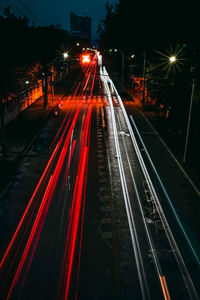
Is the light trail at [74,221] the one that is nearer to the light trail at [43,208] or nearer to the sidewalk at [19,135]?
the light trail at [43,208]

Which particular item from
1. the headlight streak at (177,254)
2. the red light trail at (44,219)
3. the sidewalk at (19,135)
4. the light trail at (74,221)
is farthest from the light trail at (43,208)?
the headlight streak at (177,254)

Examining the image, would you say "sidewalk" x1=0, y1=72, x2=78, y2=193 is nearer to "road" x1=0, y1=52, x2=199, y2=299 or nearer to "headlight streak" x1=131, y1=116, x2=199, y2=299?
"road" x1=0, y1=52, x2=199, y2=299

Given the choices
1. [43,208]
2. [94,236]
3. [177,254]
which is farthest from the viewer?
[43,208]

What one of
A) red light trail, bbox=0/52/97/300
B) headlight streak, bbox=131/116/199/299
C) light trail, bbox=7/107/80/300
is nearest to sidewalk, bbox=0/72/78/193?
red light trail, bbox=0/52/97/300

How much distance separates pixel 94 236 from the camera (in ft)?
32.3

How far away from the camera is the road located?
773 centimetres

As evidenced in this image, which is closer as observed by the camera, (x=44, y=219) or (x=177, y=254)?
(x=177, y=254)

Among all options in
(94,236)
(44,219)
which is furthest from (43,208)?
(94,236)

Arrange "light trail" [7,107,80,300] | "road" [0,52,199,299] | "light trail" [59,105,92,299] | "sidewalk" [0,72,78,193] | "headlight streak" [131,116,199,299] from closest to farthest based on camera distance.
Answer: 1. "headlight streak" [131,116,199,299]
2. "road" [0,52,199,299]
3. "light trail" [59,105,92,299]
4. "light trail" [7,107,80,300]
5. "sidewalk" [0,72,78,193]

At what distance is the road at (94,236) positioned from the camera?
7727mm

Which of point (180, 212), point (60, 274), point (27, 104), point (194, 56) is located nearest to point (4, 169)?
point (60, 274)

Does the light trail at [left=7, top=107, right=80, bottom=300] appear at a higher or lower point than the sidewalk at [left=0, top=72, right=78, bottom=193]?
lower

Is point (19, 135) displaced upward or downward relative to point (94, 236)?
upward

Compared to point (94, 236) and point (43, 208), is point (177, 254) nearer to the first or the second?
point (94, 236)
